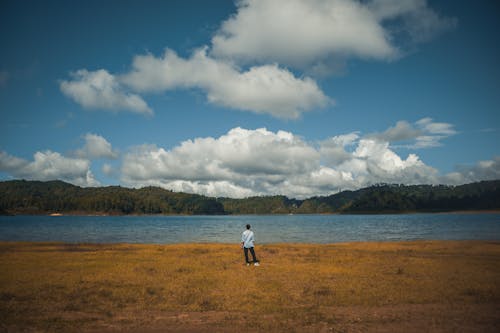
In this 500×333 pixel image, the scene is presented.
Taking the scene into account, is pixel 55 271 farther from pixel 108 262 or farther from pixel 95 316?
pixel 95 316

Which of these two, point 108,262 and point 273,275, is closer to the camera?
point 273,275

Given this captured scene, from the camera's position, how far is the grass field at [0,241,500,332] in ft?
36.4

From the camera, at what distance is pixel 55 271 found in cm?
2197

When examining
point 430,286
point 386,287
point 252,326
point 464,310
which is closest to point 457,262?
point 430,286

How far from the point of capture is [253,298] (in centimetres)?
1477

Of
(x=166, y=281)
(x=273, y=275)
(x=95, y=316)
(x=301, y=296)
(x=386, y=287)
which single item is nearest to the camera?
(x=95, y=316)

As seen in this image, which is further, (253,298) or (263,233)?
(263,233)

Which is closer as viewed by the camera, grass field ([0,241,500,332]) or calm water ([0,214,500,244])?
grass field ([0,241,500,332])

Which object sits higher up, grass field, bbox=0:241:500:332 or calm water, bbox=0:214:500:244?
grass field, bbox=0:241:500:332

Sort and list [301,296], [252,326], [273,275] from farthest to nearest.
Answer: [273,275] < [301,296] < [252,326]

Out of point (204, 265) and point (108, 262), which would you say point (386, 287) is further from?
point (108, 262)

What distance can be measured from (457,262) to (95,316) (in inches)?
997

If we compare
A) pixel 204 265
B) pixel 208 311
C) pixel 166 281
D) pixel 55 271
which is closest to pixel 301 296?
pixel 208 311

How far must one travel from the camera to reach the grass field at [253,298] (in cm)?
1111
